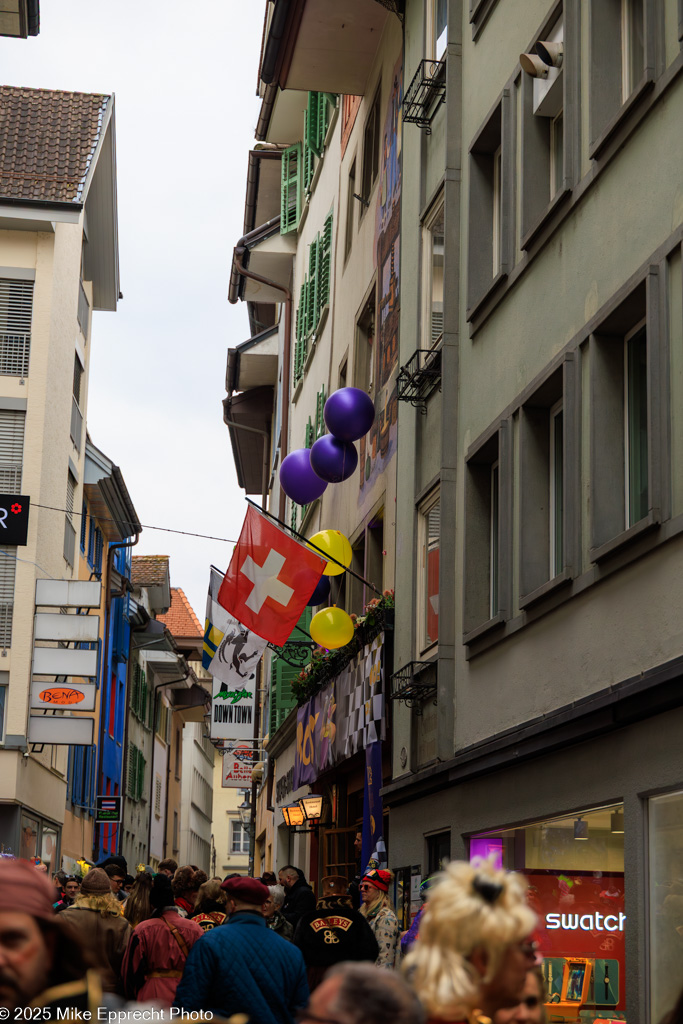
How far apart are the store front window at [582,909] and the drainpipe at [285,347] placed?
72.0ft

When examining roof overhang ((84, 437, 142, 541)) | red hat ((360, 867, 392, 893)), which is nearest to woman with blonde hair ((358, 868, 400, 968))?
red hat ((360, 867, 392, 893))

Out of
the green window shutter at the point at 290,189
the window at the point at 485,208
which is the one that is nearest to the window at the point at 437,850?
the window at the point at 485,208

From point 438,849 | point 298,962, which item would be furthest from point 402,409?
point 298,962

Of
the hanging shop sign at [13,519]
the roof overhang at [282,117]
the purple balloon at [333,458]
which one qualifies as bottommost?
the purple balloon at [333,458]

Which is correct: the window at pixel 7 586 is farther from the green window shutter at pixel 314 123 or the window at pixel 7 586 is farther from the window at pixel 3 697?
the green window shutter at pixel 314 123

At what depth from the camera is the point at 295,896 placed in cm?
1423

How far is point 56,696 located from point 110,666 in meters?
11.4

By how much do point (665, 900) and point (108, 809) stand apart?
34.0m

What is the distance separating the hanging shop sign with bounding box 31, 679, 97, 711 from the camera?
109ft

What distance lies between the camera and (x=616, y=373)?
9953 millimetres

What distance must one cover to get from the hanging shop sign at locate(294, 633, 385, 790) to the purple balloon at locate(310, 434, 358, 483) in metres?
1.99

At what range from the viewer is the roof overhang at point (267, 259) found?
3344cm

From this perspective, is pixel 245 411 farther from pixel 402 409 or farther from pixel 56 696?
pixel 402 409

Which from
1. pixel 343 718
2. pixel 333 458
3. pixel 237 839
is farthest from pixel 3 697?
pixel 237 839
